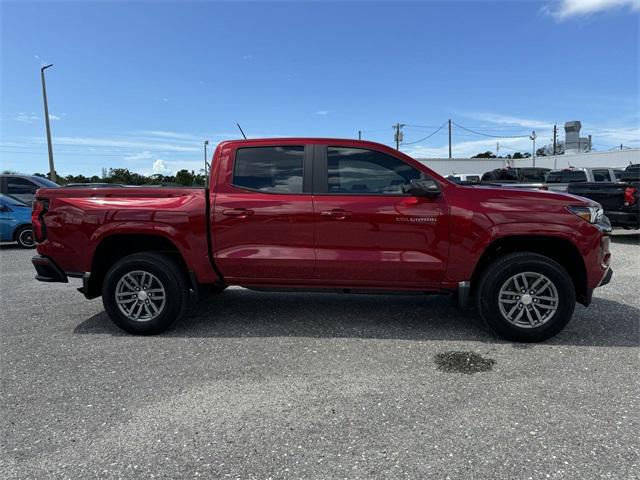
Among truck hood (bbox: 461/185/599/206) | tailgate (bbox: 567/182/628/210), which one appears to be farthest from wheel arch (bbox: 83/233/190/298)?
tailgate (bbox: 567/182/628/210)

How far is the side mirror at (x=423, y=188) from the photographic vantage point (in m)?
4.03

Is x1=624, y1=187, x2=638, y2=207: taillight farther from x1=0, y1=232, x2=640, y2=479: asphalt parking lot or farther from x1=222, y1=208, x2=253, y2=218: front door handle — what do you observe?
x1=222, y1=208, x2=253, y2=218: front door handle

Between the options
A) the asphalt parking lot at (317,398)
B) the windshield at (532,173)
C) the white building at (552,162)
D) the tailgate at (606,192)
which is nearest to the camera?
the asphalt parking lot at (317,398)

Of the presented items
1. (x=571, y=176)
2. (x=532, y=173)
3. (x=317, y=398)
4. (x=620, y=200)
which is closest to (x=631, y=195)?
(x=620, y=200)

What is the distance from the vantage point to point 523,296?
13.5ft

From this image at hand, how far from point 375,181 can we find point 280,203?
931 mm

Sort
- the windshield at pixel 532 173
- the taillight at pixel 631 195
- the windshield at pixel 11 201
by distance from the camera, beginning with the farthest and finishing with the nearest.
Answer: the windshield at pixel 532 173 → the windshield at pixel 11 201 → the taillight at pixel 631 195

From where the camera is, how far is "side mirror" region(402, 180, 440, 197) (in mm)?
4027

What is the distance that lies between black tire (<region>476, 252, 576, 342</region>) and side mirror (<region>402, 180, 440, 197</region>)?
88 centimetres

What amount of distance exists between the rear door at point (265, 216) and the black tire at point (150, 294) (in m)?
0.48

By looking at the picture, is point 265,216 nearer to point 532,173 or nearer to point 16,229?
point 16,229

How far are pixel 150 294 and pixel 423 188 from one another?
2794 millimetres

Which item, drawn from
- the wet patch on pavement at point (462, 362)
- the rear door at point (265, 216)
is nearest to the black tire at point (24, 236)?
the rear door at point (265, 216)

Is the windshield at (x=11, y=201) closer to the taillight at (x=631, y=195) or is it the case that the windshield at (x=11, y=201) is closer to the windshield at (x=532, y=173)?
the taillight at (x=631, y=195)
